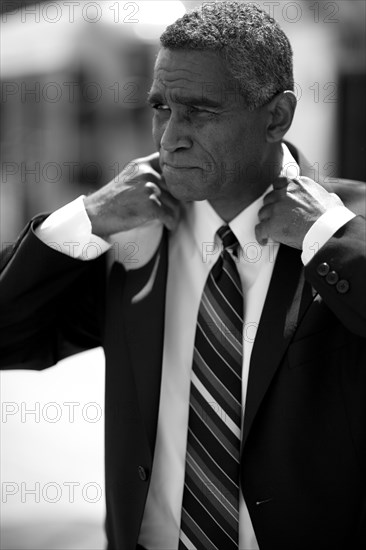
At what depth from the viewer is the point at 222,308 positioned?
Answer: 1938mm

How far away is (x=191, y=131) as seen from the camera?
1.88 m

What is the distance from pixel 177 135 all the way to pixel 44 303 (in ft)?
1.87

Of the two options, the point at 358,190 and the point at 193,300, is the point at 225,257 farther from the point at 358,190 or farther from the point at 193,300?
the point at 358,190

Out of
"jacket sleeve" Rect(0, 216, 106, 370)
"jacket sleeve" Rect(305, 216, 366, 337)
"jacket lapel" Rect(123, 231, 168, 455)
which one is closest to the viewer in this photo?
"jacket sleeve" Rect(305, 216, 366, 337)

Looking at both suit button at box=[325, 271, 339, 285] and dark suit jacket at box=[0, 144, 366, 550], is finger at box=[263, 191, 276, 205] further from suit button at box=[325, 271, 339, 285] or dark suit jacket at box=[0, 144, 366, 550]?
suit button at box=[325, 271, 339, 285]

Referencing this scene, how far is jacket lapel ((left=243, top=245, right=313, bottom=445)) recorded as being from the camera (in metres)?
1.81

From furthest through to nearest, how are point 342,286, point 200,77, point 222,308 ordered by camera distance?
1. point 222,308
2. point 200,77
3. point 342,286

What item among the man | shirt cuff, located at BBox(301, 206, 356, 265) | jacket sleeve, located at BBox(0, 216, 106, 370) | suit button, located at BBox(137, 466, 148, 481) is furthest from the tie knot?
suit button, located at BBox(137, 466, 148, 481)

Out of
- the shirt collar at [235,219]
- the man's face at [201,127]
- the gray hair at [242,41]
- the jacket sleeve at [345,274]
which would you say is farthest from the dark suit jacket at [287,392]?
the gray hair at [242,41]

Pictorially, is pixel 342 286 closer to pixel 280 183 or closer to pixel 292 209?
pixel 292 209

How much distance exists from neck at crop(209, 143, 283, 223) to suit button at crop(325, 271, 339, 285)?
1.22 ft

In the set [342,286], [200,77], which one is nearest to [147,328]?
[342,286]

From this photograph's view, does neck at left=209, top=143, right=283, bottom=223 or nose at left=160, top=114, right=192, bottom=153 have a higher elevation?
nose at left=160, top=114, right=192, bottom=153

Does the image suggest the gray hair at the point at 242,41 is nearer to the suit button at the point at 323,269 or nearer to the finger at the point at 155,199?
the finger at the point at 155,199
